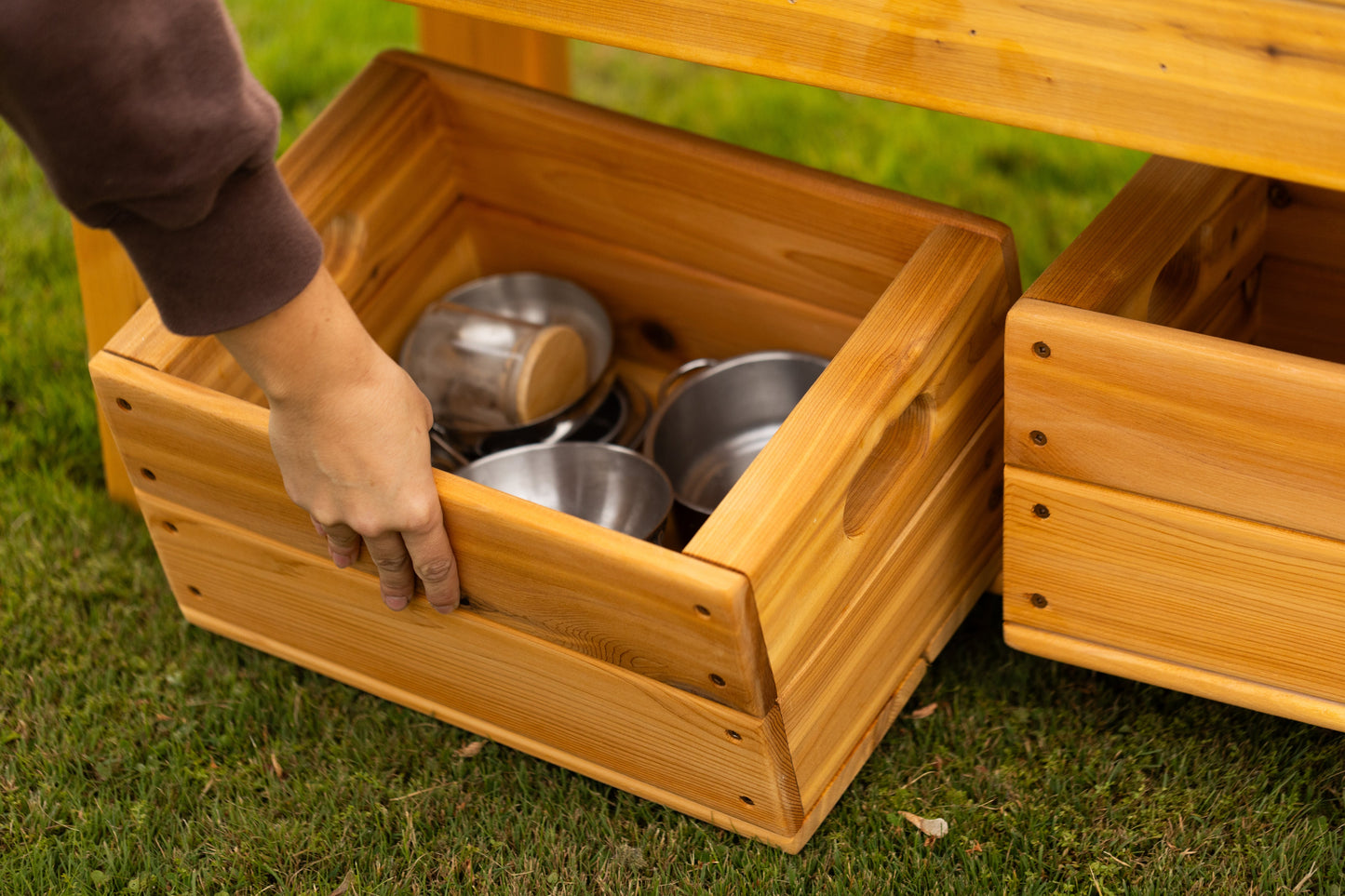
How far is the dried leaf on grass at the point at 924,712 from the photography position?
1.30 metres

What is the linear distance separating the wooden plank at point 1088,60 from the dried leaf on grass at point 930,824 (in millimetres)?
612

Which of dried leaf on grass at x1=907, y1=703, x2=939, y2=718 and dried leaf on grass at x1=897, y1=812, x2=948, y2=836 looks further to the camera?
dried leaf on grass at x1=907, y1=703, x2=939, y2=718

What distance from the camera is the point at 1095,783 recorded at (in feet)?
4.02

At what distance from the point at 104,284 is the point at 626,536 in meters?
0.75

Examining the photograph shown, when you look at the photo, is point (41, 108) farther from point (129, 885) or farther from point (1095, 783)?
point (1095, 783)

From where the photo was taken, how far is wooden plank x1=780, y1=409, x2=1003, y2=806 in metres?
1.09

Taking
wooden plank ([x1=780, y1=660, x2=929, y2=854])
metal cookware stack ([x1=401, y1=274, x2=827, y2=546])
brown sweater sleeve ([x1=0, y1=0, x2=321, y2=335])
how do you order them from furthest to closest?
metal cookware stack ([x1=401, y1=274, x2=827, y2=546]) → wooden plank ([x1=780, y1=660, x2=929, y2=854]) → brown sweater sleeve ([x1=0, y1=0, x2=321, y2=335])

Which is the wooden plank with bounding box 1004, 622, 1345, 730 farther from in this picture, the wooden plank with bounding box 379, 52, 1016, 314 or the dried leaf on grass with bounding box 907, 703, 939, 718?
the wooden plank with bounding box 379, 52, 1016, 314

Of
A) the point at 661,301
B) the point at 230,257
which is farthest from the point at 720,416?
the point at 230,257

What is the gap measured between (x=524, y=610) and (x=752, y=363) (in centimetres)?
44

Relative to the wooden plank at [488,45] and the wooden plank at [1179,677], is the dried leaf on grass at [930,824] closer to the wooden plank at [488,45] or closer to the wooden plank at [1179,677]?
the wooden plank at [1179,677]

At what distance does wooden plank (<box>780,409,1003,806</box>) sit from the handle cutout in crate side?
1.2 inches

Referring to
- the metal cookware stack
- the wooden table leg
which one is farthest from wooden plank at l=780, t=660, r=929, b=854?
the wooden table leg

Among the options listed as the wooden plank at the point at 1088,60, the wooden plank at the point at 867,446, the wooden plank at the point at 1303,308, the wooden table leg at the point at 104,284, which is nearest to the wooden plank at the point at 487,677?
the wooden plank at the point at 867,446
